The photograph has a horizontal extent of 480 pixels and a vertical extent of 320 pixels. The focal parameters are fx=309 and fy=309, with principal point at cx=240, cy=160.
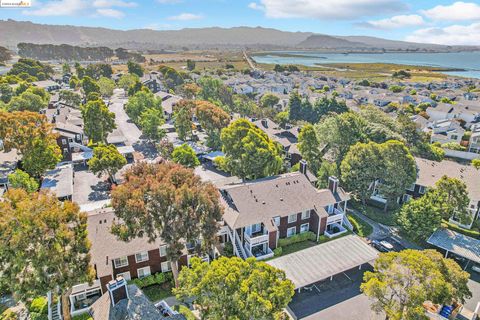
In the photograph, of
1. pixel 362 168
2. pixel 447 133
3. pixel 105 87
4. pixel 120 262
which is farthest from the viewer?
pixel 105 87

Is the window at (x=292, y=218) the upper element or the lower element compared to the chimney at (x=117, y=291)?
lower

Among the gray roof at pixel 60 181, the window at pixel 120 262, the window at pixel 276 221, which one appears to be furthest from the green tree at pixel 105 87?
A: the window at pixel 276 221

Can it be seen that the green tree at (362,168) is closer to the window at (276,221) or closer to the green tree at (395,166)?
the green tree at (395,166)

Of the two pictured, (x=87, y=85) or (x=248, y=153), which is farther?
(x=87, y=85)

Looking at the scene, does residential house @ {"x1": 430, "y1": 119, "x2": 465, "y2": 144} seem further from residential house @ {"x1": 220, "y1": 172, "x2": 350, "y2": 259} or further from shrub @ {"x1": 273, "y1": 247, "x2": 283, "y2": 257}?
shrub @ {"x1": 273, "y1": 247, "x2": 283, "y2": 257}

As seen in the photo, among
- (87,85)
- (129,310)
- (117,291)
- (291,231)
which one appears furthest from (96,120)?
(87,85)

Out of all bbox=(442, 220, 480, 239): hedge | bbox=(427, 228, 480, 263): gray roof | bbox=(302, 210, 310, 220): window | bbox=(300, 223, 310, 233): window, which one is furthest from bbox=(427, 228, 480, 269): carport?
bbox=(302, 210, 310, 220): window

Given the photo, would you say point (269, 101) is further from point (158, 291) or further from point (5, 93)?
point (158, 291)
